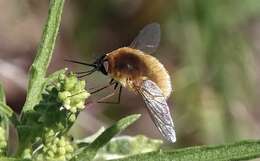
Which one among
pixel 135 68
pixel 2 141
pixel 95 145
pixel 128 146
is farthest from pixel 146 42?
pixel 2 141

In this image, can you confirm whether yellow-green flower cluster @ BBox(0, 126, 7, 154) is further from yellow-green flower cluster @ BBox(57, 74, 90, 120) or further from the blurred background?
the blurred background

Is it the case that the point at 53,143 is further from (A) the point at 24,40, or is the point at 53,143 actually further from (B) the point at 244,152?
(A) the point at 24,40

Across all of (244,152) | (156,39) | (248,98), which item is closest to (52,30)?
(156,39)

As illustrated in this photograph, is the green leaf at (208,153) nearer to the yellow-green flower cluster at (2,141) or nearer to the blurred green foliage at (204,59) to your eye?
the yellow-green flower cluster at (2,141)

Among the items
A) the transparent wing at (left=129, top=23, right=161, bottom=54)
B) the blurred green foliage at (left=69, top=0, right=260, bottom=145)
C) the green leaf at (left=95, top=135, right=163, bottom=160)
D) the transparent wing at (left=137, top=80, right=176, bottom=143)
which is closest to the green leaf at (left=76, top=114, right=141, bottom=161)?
the transparent wing at (left=137, top=80, right=176, bottom=143)

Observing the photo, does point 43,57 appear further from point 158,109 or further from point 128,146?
point 128,146
